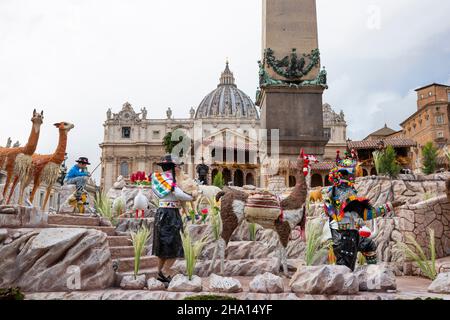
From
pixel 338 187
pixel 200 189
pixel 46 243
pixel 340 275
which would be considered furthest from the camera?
pixel 200 189

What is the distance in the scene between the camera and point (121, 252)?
818 centimetres

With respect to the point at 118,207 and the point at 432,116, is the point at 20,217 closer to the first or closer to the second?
the point at 118,207

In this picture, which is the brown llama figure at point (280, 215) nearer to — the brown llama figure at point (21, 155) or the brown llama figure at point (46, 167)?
the brown llama figure at point (46, 167)

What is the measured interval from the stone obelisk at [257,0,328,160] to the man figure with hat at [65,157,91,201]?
23.3ft

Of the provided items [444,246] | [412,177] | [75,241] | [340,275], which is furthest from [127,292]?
[412,177]

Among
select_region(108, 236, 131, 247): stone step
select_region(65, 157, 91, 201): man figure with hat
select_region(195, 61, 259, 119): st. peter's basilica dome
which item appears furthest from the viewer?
select_region(195, 61, 259, 119): st. peter's basilica dome

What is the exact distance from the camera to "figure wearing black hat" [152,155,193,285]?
22.1 feet

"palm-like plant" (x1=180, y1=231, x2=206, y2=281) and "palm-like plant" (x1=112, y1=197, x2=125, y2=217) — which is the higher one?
"palm-like plant" (x1=112, y1=197, x2=125, y2=217)

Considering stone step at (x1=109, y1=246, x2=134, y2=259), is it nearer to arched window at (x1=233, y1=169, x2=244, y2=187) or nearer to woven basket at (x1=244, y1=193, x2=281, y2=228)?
woven basket at (x1=244, y1=193, x2=281, y2=228)

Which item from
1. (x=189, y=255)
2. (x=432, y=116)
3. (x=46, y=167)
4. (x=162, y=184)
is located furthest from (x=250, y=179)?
(x=189, y=255)

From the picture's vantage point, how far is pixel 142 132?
87875 millimetres

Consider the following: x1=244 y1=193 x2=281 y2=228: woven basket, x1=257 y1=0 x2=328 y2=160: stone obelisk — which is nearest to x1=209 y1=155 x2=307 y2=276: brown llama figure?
x1=244 y1=193 x2=281 y2=228: woven basket

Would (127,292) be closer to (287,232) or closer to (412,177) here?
(287,232)

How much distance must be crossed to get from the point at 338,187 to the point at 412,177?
9716 millimetres
